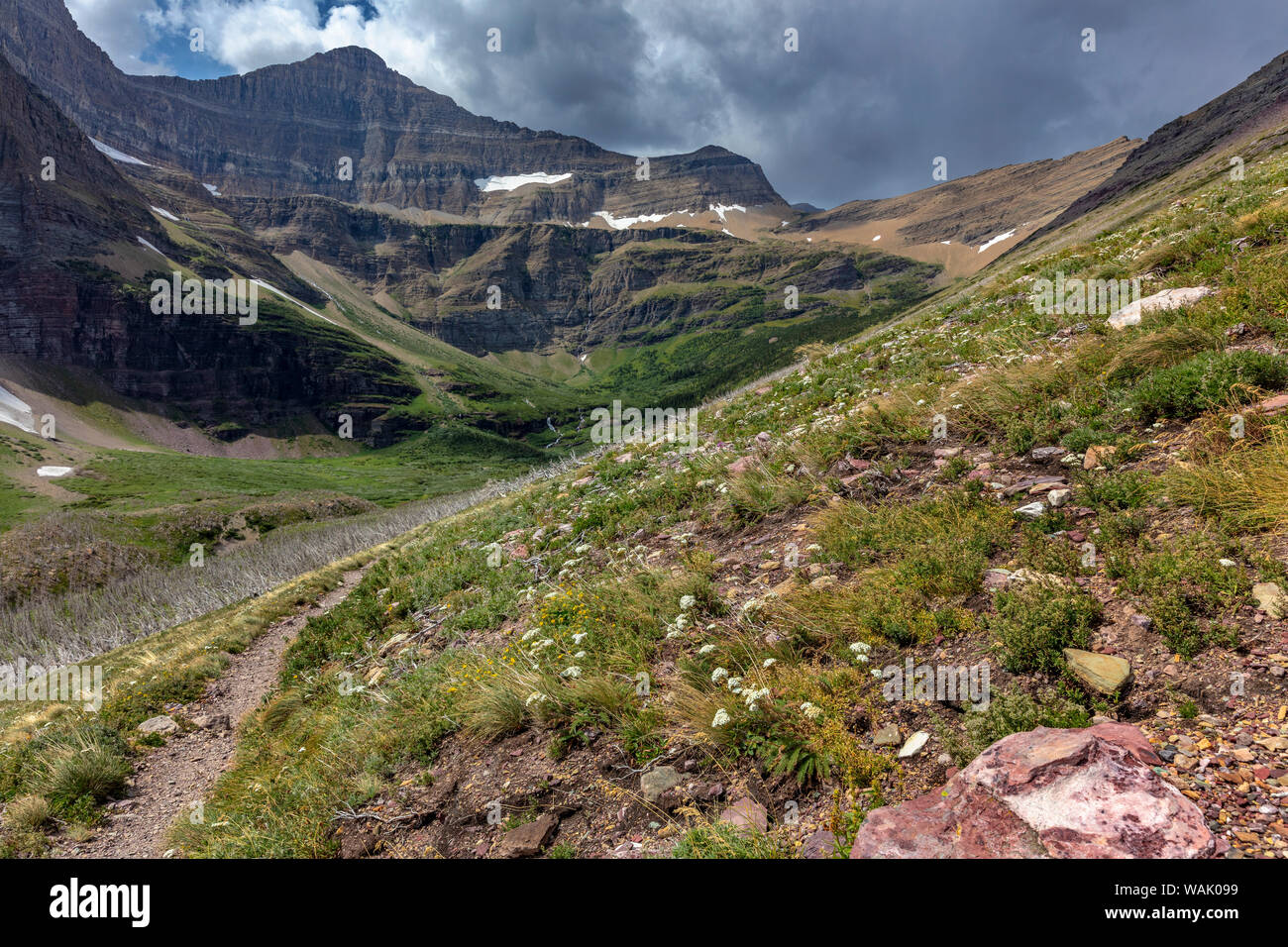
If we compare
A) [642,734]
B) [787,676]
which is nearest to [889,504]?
[787,676]

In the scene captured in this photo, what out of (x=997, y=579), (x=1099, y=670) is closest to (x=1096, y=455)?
(x=997, y=579)

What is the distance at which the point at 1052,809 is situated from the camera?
2.91m

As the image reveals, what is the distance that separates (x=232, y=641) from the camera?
607 inches

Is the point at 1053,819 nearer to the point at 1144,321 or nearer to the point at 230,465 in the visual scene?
the point at 1144,321

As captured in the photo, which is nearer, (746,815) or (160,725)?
(746,815)

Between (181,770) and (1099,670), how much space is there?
1293cm

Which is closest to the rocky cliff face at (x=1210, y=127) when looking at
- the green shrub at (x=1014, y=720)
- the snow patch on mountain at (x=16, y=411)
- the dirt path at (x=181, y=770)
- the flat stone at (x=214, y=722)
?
the green shrub at (x=1014, y=720)

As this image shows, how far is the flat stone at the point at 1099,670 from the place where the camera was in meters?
3.69

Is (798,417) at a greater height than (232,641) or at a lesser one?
greater

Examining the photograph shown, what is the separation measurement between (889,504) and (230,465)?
175 metres

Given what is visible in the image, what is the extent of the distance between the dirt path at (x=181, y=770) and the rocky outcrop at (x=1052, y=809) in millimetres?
8694

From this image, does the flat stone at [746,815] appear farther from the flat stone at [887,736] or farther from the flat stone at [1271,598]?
the flat stone at [1271,598]

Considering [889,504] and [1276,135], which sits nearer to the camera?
[889,504]

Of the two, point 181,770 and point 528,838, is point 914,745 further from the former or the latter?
point 181,770
